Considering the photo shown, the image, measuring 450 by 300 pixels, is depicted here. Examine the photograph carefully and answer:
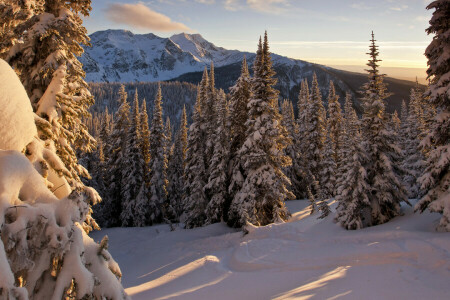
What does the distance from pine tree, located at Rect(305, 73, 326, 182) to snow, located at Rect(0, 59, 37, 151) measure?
37.7m

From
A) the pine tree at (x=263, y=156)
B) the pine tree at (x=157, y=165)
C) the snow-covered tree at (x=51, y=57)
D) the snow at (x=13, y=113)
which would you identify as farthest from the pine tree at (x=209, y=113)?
the snow at (x=13, y=113)

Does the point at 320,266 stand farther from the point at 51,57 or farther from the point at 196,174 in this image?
the point at 196,174

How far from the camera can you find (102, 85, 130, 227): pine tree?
3975 cm

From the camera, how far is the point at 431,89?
45.3 feet

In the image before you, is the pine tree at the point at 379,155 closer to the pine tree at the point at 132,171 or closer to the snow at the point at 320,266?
the snow at the point at 320,266

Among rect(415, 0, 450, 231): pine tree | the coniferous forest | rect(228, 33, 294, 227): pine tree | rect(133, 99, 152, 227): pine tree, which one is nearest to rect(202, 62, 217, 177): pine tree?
the coniferous forest

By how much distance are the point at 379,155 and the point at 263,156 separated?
24.0ft

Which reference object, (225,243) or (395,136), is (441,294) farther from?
(225,243)

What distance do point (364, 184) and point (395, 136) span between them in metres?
3.43

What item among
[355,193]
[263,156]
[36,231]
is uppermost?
[36,231]

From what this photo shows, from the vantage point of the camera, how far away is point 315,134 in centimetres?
3891

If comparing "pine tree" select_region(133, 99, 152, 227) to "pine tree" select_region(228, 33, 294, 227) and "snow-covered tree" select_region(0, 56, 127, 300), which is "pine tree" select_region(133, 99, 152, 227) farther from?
"snow-covered tree" select_region(0, 56, 127, 300)

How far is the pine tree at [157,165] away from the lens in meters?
38.0

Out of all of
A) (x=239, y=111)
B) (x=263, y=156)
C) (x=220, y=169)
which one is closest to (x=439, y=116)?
(x=263, y=156)
